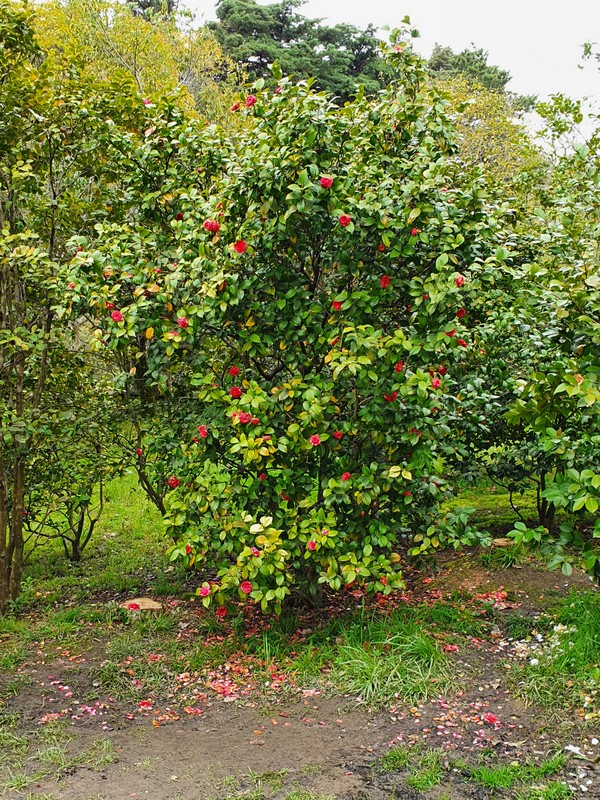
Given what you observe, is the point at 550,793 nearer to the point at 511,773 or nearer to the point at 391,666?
the point at 511,773

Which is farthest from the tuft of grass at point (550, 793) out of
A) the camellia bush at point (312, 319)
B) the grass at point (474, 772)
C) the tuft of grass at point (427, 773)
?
the camellia bush at point (312, 319)

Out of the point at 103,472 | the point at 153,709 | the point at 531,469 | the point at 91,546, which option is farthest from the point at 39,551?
the point at 531,469

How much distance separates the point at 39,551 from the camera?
232 inches

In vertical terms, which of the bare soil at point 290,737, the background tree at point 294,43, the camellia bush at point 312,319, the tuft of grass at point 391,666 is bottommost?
the bare soil at point 290,737

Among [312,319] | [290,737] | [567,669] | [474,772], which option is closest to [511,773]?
[474,772]

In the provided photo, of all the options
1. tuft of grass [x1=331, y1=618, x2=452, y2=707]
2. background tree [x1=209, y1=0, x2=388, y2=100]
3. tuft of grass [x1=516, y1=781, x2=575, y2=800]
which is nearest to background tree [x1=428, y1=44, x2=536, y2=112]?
background tree [x1=209, y1=0, x2=388, y2=100]

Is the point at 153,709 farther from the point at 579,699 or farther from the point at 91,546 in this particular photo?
the point at 91,546

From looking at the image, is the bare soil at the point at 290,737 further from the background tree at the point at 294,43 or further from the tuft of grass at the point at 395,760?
the background tree at the point at 294,43

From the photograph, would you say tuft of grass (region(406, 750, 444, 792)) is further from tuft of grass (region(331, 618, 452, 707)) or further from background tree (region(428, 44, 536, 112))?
background tree (region(428, 44, 536, 112))

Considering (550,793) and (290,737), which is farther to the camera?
(290,737)

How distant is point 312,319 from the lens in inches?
138

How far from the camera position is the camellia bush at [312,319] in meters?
3.29

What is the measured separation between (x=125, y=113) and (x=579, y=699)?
412 centimetres

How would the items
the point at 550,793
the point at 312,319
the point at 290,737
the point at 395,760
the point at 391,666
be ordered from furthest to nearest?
the point at 312,319 → the point at 391,666 → the point at 290,737 → the point at 395,760 → the point at 550,793
